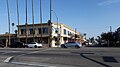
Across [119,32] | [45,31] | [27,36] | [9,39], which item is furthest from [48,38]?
[119,32]

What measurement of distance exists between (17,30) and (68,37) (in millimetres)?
21401

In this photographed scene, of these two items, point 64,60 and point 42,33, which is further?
point 42,33

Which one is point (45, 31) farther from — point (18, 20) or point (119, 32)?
point (119, 32)

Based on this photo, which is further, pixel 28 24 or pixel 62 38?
pixel 62 38

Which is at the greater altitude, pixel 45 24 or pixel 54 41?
pixel 45 24

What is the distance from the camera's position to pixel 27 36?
7506 cm

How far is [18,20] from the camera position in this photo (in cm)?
A: 7250

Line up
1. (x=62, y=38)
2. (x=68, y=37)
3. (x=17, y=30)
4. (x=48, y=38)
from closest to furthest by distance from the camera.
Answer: (x=48, y=38) < (x=17, y=30) < (x=62, y=38) < (x=68, y=37)

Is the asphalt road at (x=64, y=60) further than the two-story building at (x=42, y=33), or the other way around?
the two-story building at (x=42, y=33)

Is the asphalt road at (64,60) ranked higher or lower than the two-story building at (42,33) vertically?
lower

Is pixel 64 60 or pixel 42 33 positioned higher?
pixel 42 33

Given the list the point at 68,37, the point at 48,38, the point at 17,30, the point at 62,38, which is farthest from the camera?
the point at 68,37

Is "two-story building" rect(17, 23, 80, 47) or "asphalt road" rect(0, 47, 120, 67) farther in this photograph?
A: "two-story building" rect(17, 23, 80, 47)

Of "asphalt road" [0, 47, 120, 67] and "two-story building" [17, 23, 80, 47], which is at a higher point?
"two-story building" [17, 23, 80, 47]
